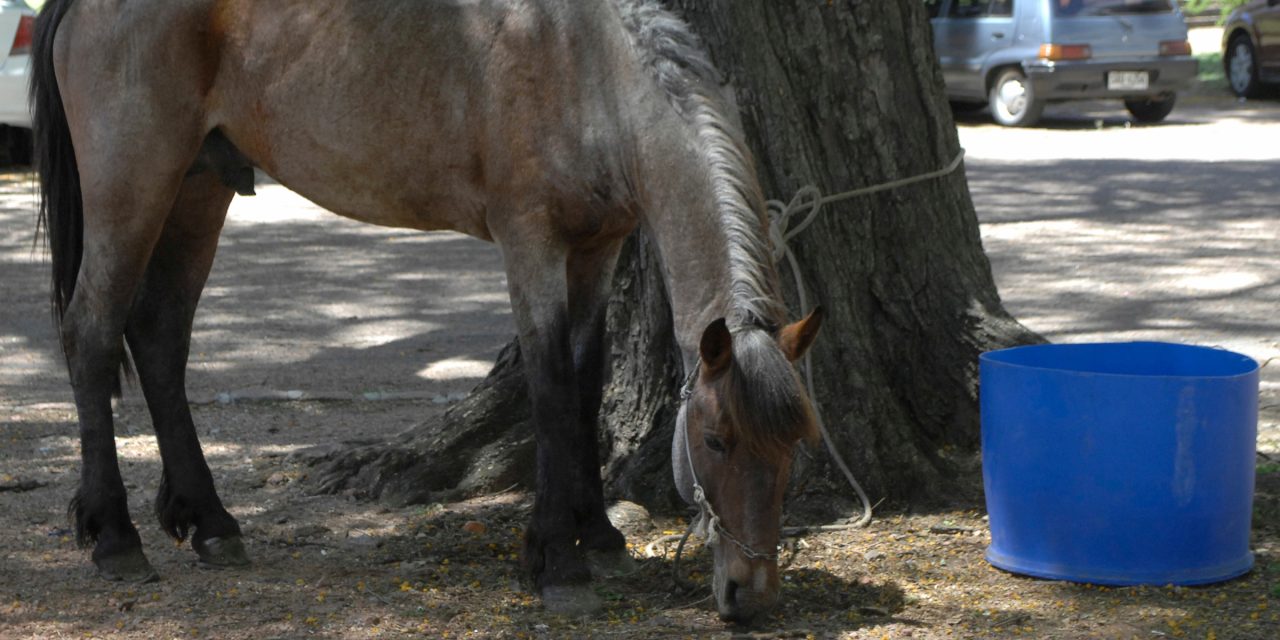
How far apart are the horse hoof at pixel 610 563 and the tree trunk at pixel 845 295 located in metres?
0.53

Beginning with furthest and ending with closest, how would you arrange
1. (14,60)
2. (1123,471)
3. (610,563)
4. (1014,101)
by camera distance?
1. (1014,101)
2. (14,60)
3. (610,563)
4. (1123,471)

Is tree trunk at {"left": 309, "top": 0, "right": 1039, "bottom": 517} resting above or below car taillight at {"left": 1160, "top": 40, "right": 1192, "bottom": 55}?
below

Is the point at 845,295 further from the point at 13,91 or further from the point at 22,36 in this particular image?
the point at 22,36

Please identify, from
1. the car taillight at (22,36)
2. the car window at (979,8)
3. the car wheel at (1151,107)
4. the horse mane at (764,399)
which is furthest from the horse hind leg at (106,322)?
the car wheel at (1151,107)

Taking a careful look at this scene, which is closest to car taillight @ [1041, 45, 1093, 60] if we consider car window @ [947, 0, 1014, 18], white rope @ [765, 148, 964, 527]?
car window @ [947, 0, 1014, 18]

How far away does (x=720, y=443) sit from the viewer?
3.71 metres

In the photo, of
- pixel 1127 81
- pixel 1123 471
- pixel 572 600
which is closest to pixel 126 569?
pixel 572 600

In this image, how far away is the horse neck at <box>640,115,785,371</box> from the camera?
3744mm

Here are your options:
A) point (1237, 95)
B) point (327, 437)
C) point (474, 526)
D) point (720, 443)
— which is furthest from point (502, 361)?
point (1237, 95)

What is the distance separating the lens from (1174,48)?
→ 17.1 meters

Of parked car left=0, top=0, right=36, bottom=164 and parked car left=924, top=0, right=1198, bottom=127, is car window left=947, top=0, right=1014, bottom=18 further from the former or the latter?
parked car left=0, top=0, right=36, bottom=164

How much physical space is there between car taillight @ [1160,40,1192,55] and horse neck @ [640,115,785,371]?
14.5m

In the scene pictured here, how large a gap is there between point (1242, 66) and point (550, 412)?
18.4 metres

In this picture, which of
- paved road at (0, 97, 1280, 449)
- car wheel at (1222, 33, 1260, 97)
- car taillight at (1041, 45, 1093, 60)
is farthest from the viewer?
car wheel at (1222, 33, 1260, 97)
